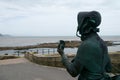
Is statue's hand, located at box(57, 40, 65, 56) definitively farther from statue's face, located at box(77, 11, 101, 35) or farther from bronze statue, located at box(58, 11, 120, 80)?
statue's face, located at box(77, 11, 101, 35)

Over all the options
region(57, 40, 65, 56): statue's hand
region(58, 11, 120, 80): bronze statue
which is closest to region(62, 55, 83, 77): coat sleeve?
region(58, 11, 120, 80): bronze statue

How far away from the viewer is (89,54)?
285cm

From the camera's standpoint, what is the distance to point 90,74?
2857 mm

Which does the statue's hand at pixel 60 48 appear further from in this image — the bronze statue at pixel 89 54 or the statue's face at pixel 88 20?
the statue's face at pixel 88 20

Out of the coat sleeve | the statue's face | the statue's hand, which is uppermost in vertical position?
the statue's face

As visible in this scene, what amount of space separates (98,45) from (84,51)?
0.60 feet

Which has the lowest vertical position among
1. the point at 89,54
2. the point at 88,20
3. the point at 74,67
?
the point at 74,67

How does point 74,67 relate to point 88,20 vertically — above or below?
below

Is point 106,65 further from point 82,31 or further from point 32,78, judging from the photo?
point 32,78

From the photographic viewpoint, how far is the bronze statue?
2.84m

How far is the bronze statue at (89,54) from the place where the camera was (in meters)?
2.84

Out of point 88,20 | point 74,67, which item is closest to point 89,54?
point 74,67

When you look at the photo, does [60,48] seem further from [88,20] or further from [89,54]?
[88,20]

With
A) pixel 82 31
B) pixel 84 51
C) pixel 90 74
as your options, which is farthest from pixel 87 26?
pixel 90 74
